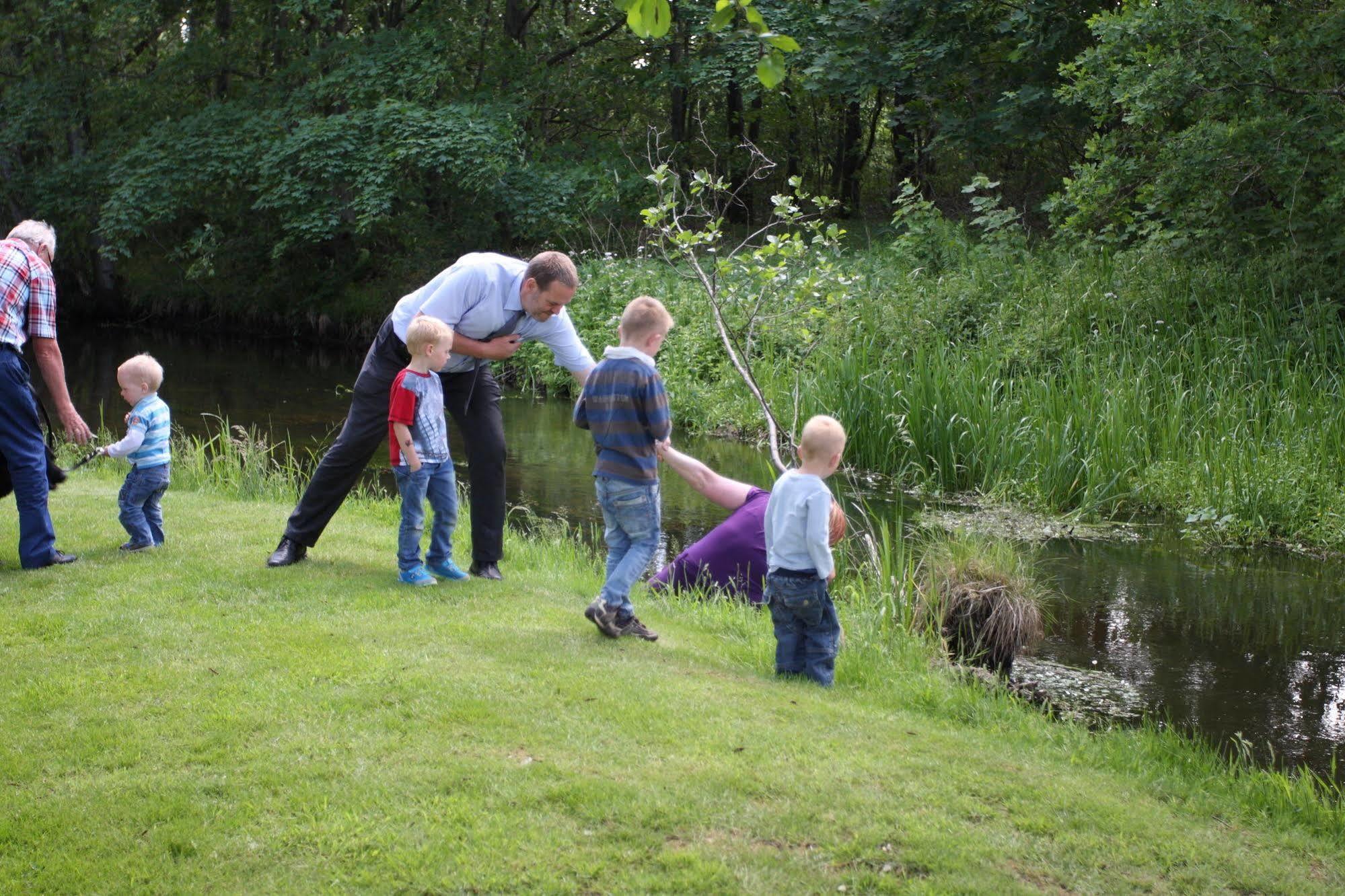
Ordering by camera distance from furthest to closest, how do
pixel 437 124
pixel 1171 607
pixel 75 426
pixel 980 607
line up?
pixel 437 124
pixel 1171 607
pixel 980 607
pixel 75 426

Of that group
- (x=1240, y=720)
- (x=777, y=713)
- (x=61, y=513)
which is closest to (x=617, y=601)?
(x=777, y=713)

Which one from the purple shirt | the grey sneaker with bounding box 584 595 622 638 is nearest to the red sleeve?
the grey sneaker with bounding box 584 595 622 638

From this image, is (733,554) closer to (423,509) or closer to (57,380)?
(423,509)

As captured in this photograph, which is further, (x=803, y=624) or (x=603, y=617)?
(x=603, y=617)

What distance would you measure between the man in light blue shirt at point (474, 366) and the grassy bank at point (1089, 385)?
2864mm

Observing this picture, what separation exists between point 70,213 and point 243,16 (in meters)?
6.09

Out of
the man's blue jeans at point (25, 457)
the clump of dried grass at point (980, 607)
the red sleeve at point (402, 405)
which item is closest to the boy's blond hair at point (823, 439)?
the red sleeve at point (402, 405)

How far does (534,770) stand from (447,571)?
2.63 meters

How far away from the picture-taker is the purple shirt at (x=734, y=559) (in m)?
7.23

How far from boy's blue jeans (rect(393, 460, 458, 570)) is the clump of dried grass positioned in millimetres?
2682

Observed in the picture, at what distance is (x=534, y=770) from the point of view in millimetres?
3918

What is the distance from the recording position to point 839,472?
1238 cm

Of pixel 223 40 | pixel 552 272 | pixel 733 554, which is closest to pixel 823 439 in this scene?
pixel 552 272

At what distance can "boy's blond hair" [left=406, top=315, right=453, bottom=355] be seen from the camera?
5.74 meters
